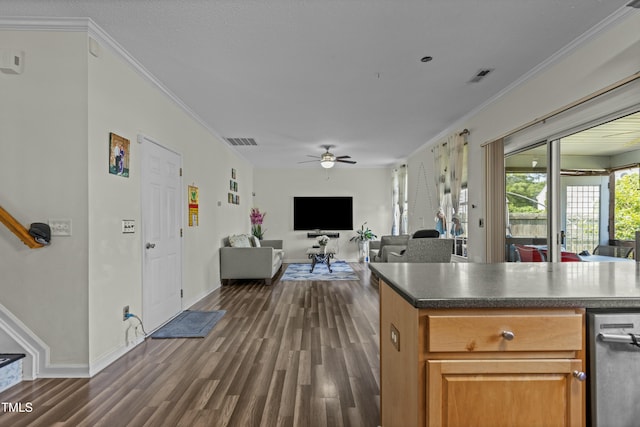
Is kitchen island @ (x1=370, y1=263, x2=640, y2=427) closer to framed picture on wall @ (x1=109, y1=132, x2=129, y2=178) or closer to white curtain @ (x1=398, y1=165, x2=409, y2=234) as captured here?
framed picture on wall @ (x1=109, y1=132, x2=129, y2=178)

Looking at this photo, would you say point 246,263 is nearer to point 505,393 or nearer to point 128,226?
point 128,226

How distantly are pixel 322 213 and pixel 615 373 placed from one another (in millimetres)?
8116

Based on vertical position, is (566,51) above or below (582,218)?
above

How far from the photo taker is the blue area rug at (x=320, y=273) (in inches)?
257

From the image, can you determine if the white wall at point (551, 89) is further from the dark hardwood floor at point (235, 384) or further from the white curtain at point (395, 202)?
the white curtain at point (395, 202)

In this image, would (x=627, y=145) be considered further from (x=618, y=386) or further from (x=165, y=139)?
(x=165, y=139)

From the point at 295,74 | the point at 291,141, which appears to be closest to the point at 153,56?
the point at 295,74

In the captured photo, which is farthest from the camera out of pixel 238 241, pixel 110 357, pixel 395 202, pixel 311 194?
pixel 311 194

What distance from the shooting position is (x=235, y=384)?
2303mm

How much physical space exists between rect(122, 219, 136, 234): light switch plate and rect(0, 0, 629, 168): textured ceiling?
156 centimetres

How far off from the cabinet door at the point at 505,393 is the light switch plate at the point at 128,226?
291 centimetres

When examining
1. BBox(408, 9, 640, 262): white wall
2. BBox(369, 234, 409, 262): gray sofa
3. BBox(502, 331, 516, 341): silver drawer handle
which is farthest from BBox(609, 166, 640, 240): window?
BBox(369, 234, 409, 262): gray sofa

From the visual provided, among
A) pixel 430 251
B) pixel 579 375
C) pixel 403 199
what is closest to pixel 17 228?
pixel 579 375

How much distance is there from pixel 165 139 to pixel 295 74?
1.75 m
